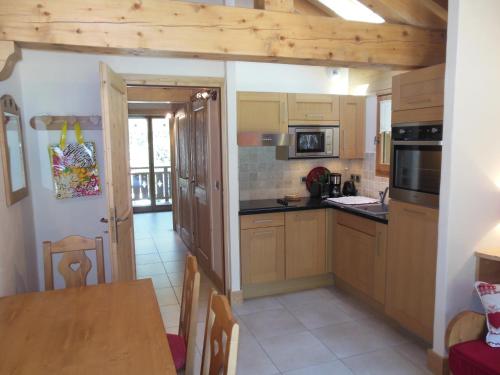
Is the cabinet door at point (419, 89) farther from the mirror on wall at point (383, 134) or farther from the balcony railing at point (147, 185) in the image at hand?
the balcony railing at point (147, 185)

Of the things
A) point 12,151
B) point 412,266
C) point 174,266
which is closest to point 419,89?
point 412,266

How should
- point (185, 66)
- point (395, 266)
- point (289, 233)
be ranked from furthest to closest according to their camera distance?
point (289, 233) → point (185, 66) → point (395, 266)

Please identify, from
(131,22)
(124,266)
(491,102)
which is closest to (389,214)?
(491,102)

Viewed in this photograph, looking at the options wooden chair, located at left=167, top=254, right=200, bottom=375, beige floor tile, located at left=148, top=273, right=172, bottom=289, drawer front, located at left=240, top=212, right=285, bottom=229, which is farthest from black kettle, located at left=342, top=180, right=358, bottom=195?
→ wooden chair, located at left=167, top=254, right=200, bottom=375

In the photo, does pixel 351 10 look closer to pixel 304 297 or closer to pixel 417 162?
pixel 417 162

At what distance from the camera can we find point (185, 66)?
3.31 metres

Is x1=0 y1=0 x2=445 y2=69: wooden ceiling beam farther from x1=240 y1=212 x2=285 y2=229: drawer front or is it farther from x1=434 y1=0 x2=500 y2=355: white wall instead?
x1=240 y1=212 x2=285 y2=229: drawer front

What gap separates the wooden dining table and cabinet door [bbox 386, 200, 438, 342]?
6.06 ft

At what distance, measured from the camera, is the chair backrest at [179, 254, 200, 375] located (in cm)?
183

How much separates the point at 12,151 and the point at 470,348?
9.84 ft

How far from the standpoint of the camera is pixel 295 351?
9.30ft

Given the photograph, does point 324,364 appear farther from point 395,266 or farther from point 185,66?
point 185,66

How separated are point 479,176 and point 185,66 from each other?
2.36 meters

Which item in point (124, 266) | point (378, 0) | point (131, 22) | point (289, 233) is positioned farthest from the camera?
point (289, 233)
